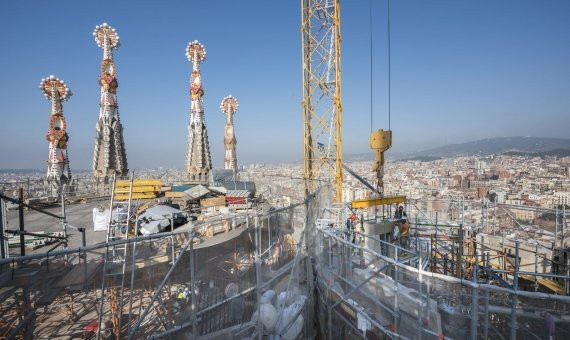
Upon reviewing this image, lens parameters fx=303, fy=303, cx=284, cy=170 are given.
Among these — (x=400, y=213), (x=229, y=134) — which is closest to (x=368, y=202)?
(x=400, y=213)

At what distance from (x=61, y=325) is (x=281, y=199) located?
Answer: 9.78m

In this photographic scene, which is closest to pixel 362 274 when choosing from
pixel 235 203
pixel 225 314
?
pixel 225 314

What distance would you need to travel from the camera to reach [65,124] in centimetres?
1562

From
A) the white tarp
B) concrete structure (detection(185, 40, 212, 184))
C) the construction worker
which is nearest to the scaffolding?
the construction worker

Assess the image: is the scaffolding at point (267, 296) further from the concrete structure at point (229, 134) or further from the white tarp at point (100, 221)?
the concrete structure at point (229, 134)

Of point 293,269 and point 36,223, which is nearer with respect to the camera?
point 293,269

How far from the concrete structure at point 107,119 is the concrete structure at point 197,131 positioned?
4207 millimetres

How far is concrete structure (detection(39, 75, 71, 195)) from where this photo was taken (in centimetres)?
1521

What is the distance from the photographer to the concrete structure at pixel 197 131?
20.0 metres

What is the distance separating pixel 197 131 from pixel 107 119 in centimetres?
520

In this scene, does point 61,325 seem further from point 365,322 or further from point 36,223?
point 36,223

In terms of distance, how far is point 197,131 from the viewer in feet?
66.3

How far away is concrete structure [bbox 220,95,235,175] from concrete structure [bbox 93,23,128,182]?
23.3ft

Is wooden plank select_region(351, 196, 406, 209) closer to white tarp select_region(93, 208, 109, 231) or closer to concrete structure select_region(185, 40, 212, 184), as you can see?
white tarp select_region(93, 208, 109, 231)
